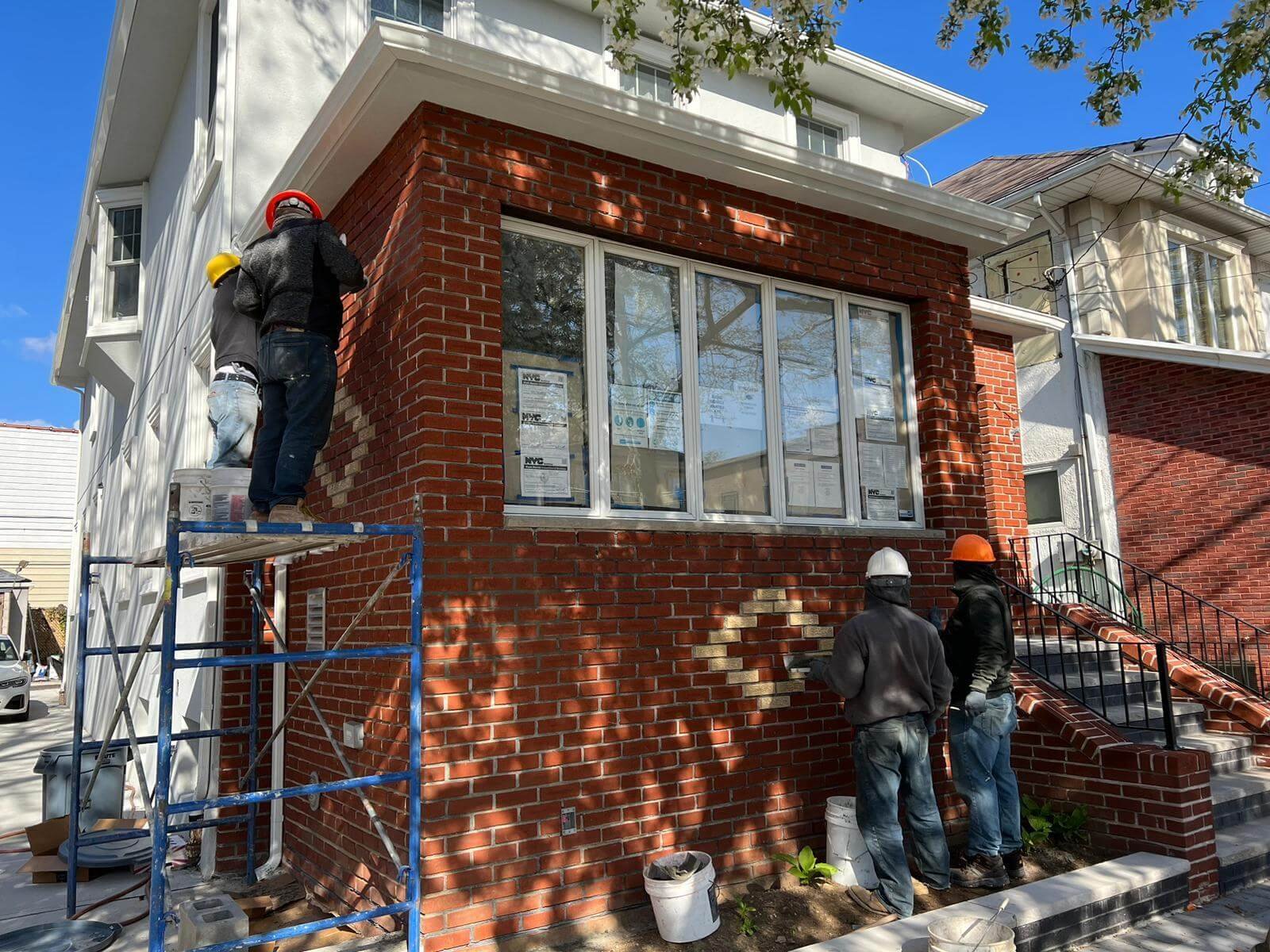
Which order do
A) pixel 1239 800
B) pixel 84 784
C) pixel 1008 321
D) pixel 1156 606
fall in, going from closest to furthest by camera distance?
pixel 1239 800
pixel 84 784
pixel 1008 321
pixel 1156 606

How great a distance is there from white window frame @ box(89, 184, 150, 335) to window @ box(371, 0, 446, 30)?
4.88 metres

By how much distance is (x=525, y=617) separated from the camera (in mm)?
4898

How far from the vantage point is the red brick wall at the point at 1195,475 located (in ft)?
38.1

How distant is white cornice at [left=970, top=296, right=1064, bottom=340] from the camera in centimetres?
967

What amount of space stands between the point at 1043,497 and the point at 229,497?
40.0 feet

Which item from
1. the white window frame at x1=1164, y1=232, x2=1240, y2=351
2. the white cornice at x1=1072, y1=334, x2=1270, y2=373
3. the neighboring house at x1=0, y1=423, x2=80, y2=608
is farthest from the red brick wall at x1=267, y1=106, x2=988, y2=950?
the neighboring house at x1=0, y1=423, x2=80, y2=608

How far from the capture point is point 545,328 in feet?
17.7

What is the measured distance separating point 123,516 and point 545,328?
9122 mm

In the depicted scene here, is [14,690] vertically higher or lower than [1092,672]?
lower

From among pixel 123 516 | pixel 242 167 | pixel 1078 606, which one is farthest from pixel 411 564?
pixel 123 516

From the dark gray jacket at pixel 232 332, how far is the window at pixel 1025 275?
12.4 meters

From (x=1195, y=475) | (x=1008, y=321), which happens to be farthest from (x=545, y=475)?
(x=1195, y=475)

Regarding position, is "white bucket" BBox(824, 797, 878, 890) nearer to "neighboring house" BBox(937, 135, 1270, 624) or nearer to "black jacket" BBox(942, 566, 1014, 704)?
"black jacket" BBox(942, 566, 1014, 704)

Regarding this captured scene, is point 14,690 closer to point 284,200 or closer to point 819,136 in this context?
point 284,200
